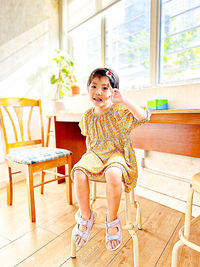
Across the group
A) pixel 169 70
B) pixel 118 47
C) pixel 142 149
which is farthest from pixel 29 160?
pixel 118 47

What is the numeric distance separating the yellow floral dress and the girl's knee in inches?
1.2

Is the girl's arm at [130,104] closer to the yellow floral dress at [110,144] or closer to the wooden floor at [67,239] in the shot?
the yellow floral dress at [110,144]

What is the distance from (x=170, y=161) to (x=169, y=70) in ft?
2.75

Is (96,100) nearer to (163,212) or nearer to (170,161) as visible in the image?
(170,161)


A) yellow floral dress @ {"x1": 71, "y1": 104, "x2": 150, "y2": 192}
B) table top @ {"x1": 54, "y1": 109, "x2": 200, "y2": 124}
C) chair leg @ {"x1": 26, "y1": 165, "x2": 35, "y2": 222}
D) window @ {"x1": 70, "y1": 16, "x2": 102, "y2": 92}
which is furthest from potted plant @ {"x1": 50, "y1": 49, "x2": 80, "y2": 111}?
table top @ {"x1": 54, "y1": 109, "x2": 200, "y2": 124}

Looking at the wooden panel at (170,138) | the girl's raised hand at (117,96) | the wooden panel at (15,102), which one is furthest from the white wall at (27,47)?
the girl's raised hand at (117,96)

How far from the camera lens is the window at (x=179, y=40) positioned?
1463mm

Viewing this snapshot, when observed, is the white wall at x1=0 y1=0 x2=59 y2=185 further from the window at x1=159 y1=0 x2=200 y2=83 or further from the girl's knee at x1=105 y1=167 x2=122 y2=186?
the girl's knee at x1=105 y1=167 x2=122 y2=186

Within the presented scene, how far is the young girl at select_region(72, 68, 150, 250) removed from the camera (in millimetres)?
761

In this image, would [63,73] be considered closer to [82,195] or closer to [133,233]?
[82,195]

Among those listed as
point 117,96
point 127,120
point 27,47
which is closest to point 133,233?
point 127,120

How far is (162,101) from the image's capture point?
1370mm

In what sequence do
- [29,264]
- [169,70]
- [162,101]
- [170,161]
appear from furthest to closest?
[169,70] → [170,161] → [162,101] → [29,264]

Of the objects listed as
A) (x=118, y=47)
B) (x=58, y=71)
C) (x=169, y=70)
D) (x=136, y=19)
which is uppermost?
(x=136, y=19)
